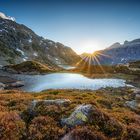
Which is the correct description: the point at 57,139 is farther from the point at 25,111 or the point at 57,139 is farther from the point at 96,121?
the point at 25,111

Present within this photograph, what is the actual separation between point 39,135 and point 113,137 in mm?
4075

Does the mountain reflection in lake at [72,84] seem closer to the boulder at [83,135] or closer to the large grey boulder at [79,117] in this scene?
the large grey boulder at [79,117]

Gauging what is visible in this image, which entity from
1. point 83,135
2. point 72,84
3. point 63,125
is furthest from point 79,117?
point 72,84

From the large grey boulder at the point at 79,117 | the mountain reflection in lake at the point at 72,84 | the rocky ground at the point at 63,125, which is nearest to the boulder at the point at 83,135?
the rocky ground at the point at 63,125

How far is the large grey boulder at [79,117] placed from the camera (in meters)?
11.1

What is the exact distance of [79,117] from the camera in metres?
11.3

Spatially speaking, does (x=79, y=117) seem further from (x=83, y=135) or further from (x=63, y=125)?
(x=83, y=135)

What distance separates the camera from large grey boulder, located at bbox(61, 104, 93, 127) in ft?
36.4

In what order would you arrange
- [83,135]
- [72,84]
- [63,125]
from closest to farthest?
[83,135], [63,125], [72,84]

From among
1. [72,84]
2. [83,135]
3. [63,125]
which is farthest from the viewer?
[72,84]

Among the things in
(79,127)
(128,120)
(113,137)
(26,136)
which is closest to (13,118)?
(26,136)

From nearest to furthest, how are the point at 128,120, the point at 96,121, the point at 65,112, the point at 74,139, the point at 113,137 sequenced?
the point at 74,139
the point at 113,137
the point at 96,121
the point at 65,112
the point at 128,120

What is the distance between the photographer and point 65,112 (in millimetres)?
→ 12578

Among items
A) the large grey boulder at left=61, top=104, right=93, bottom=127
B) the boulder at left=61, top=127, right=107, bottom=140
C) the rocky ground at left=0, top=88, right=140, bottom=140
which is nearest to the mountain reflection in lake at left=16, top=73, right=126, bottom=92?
the rocky ground at left=0, top=88, right=140, bottom=140
